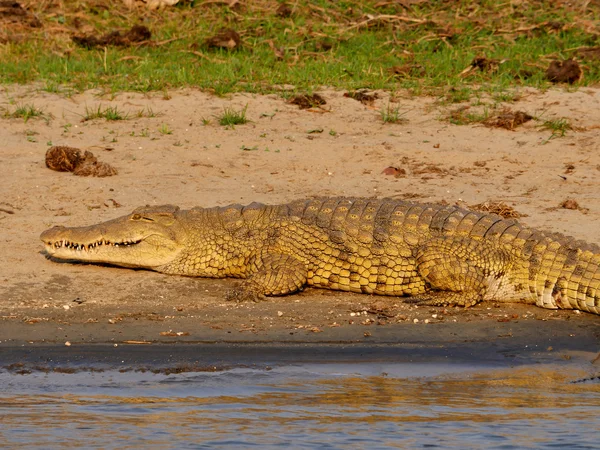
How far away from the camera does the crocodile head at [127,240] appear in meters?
7.08

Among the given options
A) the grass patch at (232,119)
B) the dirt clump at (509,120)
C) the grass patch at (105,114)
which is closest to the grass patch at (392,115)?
the dirt clump at (509,120)

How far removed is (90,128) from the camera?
937cm

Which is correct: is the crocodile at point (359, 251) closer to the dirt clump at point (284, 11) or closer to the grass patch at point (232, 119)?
the grass patch at point (232, 119)

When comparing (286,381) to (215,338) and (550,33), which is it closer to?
(215,338)

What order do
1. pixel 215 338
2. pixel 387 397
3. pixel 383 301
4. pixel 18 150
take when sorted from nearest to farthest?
pixel 387 397 → pixel 215 338 → pixel 383 301 → pixel 18 150

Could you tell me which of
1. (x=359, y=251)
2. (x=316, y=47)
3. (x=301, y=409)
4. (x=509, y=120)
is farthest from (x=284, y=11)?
(x=301, y=409)

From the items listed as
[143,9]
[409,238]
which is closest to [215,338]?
[409,238]

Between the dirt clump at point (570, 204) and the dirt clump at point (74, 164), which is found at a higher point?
the dirt clump at point (74, 164)

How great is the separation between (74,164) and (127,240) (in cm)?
156

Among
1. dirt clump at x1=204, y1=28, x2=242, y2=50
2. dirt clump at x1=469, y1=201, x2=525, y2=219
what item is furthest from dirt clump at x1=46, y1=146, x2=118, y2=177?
dirt clump at x1=204, y1=28, x2=242, y2=50

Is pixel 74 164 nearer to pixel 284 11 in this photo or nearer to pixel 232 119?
pixel 232 119

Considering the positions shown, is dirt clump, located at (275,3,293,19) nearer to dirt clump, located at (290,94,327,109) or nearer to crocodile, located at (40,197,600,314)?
dirt clump, located at (290,94,327,109)

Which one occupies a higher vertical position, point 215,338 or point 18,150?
point 18,150

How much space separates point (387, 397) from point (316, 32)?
20.8ft
